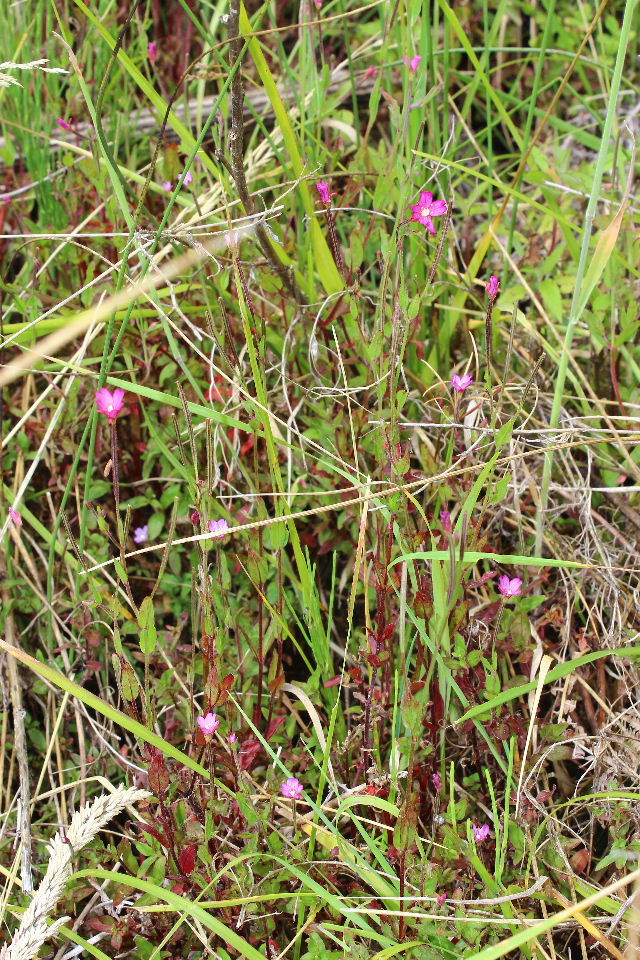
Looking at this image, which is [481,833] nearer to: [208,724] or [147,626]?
[208,724]

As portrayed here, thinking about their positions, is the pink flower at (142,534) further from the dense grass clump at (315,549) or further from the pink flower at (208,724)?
the pink flower at (208,724)

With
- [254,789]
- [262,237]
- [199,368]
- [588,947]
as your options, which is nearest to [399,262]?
[262,237]

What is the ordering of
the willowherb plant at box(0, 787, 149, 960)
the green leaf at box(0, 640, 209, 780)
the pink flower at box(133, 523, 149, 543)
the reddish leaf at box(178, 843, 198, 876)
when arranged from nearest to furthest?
the willowherb plant at box(0, 787, 149, 960), the green leaf at box(0, 640, 209, 780), the reddish leaf at box(178, 843, 198, 876), the pink flower at box(133, 523, 149, 543)

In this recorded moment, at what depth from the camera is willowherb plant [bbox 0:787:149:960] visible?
1126 millimetres

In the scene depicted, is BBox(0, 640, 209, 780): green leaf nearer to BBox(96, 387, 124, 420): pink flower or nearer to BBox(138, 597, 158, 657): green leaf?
BBox(138, 597, 158, 657): green leaf

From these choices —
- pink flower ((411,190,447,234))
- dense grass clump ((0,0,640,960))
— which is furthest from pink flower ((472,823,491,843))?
pink flower ((411,190,447,234))

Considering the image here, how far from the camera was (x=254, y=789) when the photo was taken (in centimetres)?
154

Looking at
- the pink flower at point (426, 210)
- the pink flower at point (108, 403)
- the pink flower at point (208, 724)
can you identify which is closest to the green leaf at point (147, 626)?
the pink flower at point (208, 724)

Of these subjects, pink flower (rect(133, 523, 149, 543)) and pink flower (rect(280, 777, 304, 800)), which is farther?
pink flower (rect(133, 523, 149, 543))

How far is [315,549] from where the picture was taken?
1.80m

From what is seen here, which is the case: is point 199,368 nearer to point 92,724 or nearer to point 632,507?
point 92,724

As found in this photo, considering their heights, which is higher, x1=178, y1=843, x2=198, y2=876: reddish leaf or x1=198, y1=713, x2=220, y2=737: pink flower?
x1=198, y1=713, x2=220, y2=737: pink flower

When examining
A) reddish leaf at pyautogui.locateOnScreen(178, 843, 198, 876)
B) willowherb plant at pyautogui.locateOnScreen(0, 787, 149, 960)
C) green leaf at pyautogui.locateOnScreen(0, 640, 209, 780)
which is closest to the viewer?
willowherb plant at pyautogui.locateOnScreen(0, 787, 149, 960)

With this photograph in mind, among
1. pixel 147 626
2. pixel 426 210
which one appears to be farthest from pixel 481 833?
pixel 426 210
